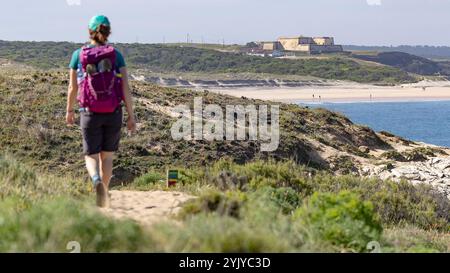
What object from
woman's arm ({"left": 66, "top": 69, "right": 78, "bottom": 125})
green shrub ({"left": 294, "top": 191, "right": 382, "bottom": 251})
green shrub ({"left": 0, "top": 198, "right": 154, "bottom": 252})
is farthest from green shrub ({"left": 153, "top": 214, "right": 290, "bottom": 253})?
woman's arm ({"left": 66, "top": 69, "right": 78, "bottom": 125})

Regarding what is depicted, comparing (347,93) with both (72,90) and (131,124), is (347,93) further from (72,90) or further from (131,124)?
(72,90)

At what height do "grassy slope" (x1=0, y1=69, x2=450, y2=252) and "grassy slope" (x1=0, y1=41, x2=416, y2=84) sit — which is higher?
"grassy slope" (x1=0, y1=69, x2=450, y2=252)

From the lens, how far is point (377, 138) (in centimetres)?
3086

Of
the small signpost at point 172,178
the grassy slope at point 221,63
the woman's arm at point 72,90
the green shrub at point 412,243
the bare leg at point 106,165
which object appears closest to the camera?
the green shrub at point 412,243

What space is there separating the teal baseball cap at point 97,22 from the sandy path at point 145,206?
1782 mm

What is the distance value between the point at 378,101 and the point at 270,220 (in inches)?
3104

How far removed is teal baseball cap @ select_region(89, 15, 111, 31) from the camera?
286 inches

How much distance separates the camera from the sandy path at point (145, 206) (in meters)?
6.52

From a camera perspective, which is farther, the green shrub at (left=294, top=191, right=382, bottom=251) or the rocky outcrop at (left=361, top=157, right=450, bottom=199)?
the rocky outcrop at (left=361, top=157, right=450, bottom=199)

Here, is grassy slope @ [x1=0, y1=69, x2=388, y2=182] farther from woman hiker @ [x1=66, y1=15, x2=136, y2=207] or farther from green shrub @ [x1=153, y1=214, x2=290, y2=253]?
green shrub @ [x1=153, y1=214, x2=290, y2=253]

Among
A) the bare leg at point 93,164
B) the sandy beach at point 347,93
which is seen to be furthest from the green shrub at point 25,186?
the sandy beach at point 347,93

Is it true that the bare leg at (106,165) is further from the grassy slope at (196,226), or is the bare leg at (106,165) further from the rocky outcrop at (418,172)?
the rocky outcrop at (418,172)
